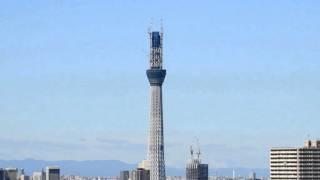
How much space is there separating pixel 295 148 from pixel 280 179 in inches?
229

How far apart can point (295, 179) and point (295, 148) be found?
17.2 ft

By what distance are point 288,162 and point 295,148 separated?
2.57 m

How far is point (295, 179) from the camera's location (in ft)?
648

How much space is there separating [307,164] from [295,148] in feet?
10.6

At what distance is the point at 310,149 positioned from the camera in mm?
199625

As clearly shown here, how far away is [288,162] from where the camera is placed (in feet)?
653

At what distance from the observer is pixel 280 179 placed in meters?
198

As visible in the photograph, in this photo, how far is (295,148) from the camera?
655ft

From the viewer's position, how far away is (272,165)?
199875 millimetres

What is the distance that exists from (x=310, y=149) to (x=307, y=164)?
2.57m

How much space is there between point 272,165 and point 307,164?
5.51m

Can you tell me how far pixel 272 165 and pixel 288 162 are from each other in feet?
8.64

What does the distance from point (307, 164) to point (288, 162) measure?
2.97 meters

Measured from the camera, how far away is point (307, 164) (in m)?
199
